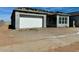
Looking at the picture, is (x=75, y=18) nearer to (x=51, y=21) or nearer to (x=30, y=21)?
(x=51, y=21)

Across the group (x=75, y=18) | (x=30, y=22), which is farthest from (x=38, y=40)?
(x=75, y=18)

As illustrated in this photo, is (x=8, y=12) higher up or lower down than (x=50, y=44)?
higher up

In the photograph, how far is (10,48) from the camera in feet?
15.3

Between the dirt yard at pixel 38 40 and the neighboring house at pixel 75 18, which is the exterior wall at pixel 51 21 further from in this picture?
the neighboring house at pixel 75 18

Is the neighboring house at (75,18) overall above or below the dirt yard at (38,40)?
above

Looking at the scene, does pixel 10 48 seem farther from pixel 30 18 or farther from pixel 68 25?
pixel 68 25

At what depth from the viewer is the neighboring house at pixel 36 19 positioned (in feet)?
→ 15.4

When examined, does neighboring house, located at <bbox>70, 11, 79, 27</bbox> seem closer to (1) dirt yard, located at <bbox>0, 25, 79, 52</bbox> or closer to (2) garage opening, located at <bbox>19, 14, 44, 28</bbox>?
(1) dirt yard, located at <bbox>0, 25, 79, 52</bbox>

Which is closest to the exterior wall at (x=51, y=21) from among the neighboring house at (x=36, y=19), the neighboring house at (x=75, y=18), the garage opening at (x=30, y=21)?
the neighboring house at (x=36, y=19)

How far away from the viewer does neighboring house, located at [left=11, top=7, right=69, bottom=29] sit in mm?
4688

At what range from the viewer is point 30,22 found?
4.76 meters

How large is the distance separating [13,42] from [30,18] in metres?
0.51

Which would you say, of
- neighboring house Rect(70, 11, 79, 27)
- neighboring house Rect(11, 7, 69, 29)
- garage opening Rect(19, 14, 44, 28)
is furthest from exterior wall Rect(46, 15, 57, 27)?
neighboring house Rect(70, 11, 79, 27)
